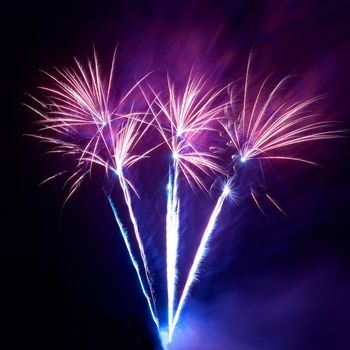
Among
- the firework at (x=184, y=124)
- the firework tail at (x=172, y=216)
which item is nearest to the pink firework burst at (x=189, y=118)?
the firework at (x=184, y=124)

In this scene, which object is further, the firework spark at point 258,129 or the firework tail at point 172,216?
the firework tail at point 172,216

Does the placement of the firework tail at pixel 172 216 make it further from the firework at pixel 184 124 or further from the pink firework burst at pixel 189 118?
the pink firework burst at pixel 189 118

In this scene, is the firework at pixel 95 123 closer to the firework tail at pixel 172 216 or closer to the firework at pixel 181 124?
the firework at pixel 181 124

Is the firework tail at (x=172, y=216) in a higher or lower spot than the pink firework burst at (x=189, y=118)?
lower

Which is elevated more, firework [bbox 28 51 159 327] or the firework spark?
firework [bbox 28 51 159 327]

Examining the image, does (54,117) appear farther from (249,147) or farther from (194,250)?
(194,250)

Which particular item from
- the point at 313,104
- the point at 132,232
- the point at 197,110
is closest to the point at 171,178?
the point at 197,110

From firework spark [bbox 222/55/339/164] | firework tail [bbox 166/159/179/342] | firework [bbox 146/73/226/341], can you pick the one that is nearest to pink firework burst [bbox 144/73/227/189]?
firework [bbox 146/73/226/341]

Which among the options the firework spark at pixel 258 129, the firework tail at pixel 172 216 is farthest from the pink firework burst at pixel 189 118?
the firework spark at pixel 258 129

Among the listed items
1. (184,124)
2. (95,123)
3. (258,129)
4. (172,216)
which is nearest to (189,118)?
(184,124)

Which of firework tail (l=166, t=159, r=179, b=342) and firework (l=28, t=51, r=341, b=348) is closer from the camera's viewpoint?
firework (l=28, t=51, r=341, b=348)

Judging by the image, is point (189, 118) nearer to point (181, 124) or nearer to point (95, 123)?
point (181, 124)

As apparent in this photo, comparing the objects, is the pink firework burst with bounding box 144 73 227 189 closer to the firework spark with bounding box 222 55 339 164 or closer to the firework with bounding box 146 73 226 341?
the firework with bounding box 146 73 226 341
